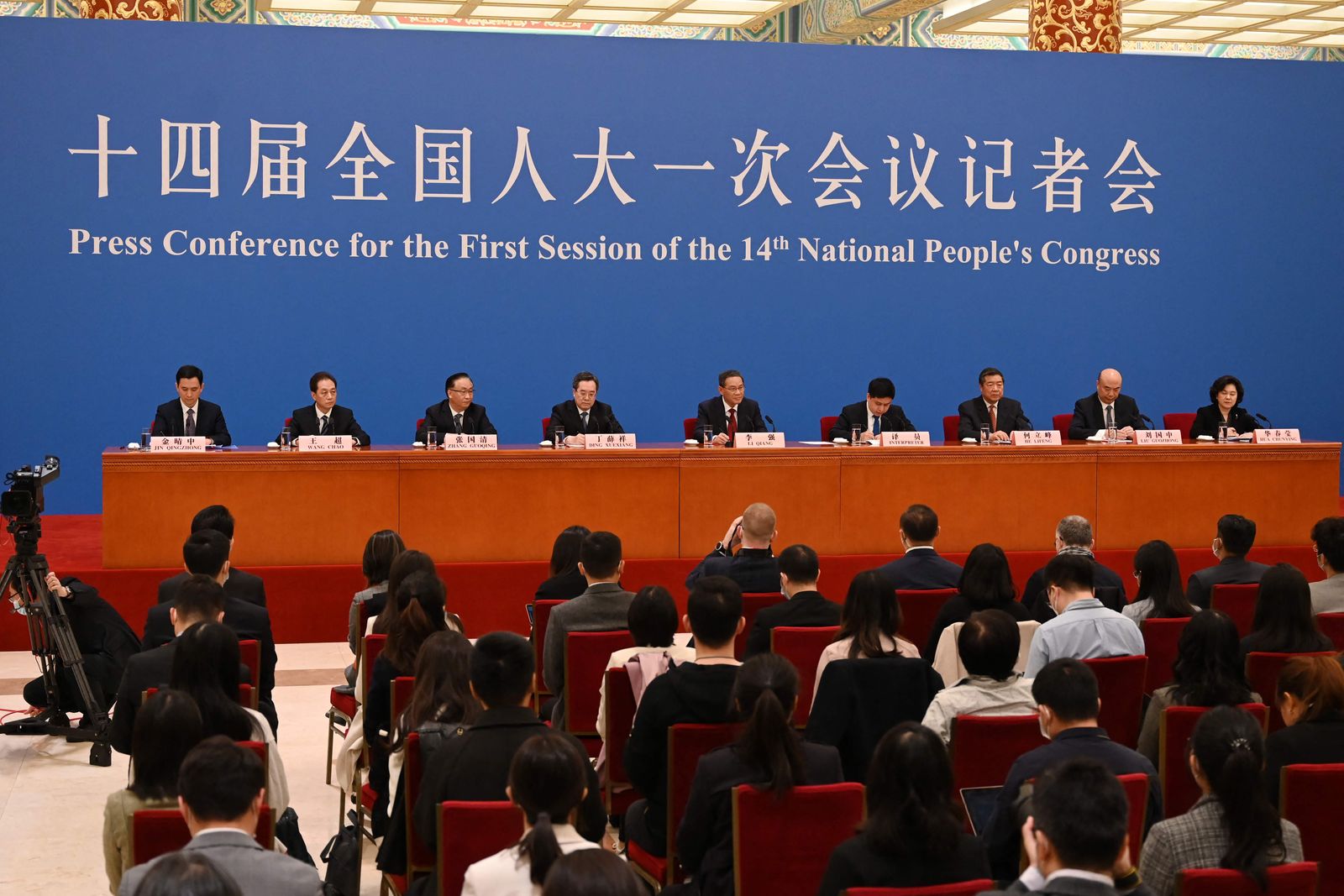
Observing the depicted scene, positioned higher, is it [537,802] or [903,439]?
[903,439]

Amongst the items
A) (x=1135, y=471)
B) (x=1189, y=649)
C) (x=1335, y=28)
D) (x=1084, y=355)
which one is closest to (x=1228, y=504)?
(x=1135, y=471)

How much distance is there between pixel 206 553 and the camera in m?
4.32

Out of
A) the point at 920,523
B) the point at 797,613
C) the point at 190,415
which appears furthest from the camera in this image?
the point at 190,415

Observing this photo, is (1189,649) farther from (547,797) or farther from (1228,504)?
(1228,504)

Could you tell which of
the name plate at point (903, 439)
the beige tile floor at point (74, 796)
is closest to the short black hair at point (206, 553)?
the beige tile floor at point (74, 796)

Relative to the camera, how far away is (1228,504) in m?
7.36

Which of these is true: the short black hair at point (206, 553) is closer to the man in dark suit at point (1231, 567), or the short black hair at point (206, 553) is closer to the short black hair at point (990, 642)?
the short black hair at point (990, 642)

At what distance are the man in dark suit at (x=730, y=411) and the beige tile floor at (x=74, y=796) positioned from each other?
2773 millimetres

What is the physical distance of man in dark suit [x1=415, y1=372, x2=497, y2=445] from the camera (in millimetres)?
7492

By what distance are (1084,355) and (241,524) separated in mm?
5935

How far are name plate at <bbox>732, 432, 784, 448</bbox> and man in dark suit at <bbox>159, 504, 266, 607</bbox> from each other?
A: 278cm

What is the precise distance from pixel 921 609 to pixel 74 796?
8.86 ft

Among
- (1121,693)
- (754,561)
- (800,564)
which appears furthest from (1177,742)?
(754,561)

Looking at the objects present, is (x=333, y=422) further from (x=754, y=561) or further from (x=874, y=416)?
(x=754, y=561)
